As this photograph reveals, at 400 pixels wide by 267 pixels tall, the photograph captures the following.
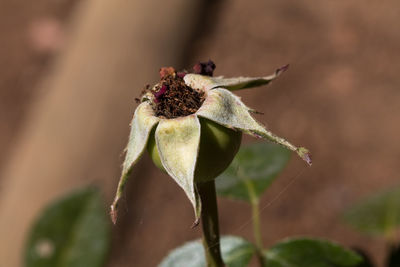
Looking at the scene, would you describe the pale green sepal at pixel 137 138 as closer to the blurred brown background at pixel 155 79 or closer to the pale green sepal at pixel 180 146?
the pale green sepal at pixel 180 146

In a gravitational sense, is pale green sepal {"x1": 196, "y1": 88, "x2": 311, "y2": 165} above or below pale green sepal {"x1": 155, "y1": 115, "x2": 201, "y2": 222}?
above

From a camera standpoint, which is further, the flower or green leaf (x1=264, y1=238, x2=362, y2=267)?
green leaf (x1=264, y1=238, x2=362, y2=267)

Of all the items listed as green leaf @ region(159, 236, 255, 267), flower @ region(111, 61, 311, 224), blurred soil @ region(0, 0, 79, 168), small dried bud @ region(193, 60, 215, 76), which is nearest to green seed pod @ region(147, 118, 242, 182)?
flower @ region(111, 61, 311, 224)

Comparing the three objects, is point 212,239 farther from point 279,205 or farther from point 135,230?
point 135,230

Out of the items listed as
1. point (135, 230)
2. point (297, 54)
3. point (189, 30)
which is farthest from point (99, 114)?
point (297, 54)

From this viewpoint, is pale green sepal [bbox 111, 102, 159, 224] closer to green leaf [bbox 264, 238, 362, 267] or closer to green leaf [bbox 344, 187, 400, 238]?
green leaf [bbox 264, 238, 362, 267]

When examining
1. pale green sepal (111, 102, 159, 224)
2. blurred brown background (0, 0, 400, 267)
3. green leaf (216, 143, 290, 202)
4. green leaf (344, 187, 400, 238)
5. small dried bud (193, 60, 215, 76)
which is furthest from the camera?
blurred brown background (0, 0, 400, 267)

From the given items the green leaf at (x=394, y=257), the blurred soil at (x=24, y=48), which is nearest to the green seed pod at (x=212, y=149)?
the green leaf at (x=394, y=257)
